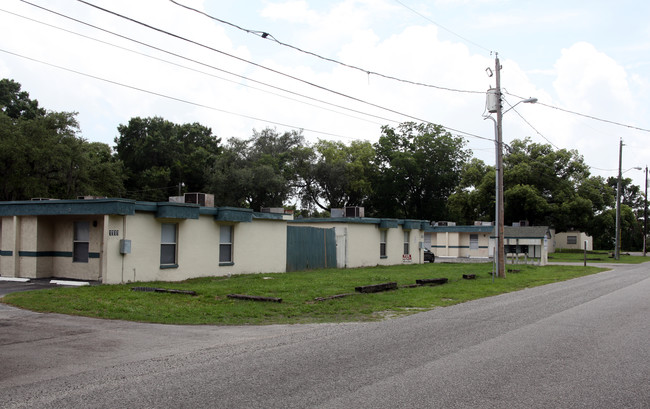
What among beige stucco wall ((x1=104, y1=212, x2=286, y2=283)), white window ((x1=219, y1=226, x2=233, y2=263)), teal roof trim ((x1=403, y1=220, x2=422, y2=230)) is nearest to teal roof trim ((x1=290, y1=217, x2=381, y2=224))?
teal roof trim ((x1=403, y1=220, x2=422, y2=230))

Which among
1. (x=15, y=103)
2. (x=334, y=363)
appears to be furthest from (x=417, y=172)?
(x=334, y=363)

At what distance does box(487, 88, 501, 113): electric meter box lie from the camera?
24.8 m

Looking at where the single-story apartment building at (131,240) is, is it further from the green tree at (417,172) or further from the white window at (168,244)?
the green tree at (417,172)

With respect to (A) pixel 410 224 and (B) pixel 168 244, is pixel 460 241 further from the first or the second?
(B) pixel 168 244

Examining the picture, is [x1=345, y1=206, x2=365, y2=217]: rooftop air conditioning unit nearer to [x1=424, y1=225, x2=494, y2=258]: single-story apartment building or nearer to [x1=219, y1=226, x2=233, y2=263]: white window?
[x1=219, y1=226, x2=233, y2=263]: white window

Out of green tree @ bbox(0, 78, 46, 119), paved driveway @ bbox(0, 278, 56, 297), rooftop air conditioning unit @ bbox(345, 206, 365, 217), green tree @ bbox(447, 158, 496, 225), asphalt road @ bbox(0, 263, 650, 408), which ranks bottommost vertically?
paved driveway @ bbox(0, 278, 56, 297)

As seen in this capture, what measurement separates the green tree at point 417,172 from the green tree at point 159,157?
20.9 meters

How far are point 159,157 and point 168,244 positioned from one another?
46780 mm

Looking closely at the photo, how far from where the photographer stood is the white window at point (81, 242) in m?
19.0

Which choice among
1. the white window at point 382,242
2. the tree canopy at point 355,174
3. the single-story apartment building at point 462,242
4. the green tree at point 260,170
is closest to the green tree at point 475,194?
the tree canopy at point 355,174

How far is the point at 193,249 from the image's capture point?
66.9 feet

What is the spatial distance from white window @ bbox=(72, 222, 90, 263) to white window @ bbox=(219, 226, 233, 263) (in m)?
5.05

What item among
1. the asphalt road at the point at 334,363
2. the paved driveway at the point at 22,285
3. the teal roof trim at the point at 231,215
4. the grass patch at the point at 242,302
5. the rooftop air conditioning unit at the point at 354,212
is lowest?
the paved driveway at the point at 22,285

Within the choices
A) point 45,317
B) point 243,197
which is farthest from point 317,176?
point 45,317
